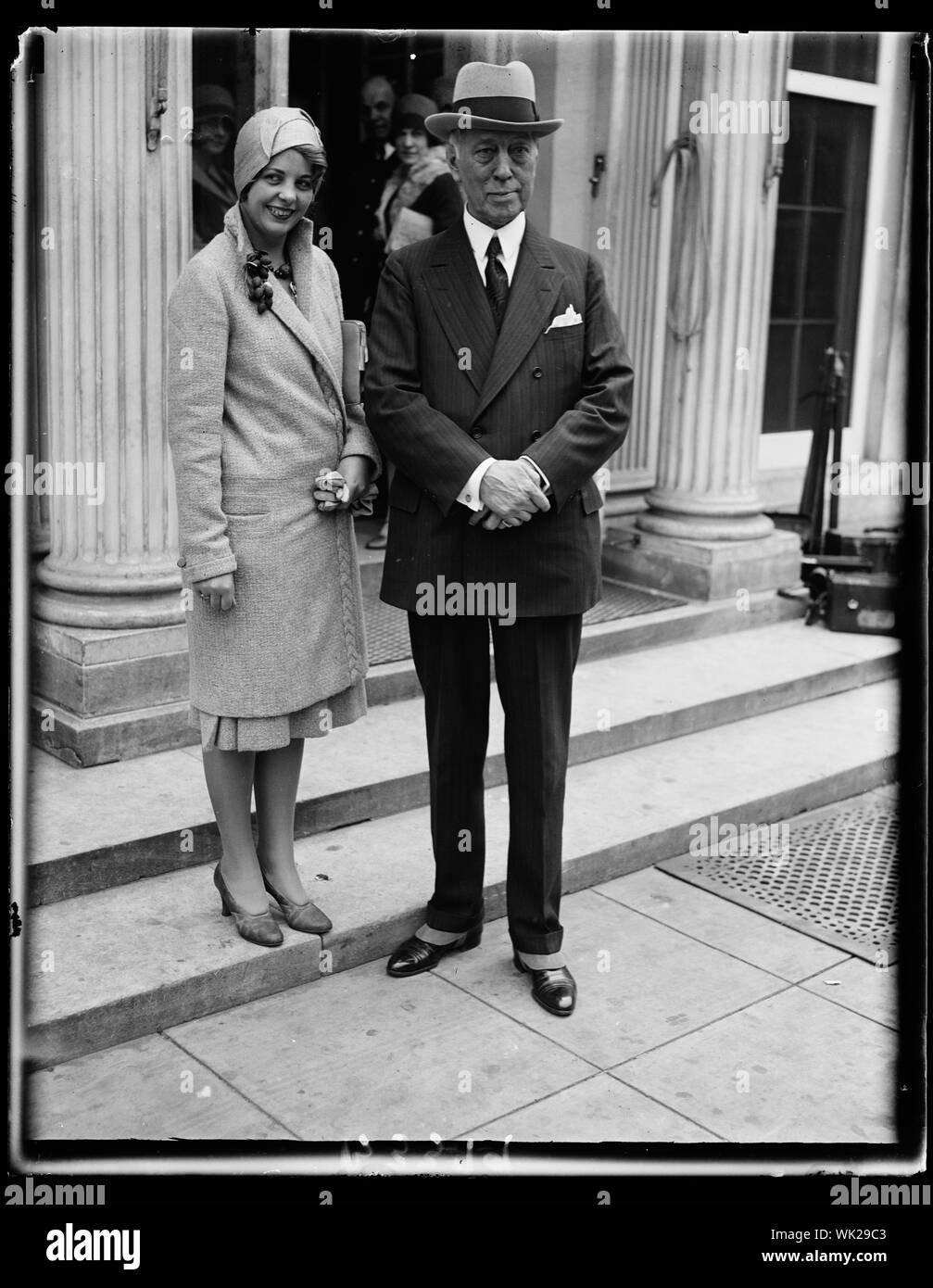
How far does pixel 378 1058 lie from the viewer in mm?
3807

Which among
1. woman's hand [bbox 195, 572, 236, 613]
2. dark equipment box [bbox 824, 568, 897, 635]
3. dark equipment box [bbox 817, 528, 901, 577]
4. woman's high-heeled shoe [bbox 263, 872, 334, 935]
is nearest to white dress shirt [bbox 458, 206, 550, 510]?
woman's hand [bbox 195, 572, 236, 613]

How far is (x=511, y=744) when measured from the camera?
160 inches

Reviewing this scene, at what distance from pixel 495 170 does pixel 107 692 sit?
7.25 ft

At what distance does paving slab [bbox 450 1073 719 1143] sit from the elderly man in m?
0.41

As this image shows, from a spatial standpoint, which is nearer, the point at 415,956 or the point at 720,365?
the point at 415,956

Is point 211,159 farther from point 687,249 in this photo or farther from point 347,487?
point 347,487

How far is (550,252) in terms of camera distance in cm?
391

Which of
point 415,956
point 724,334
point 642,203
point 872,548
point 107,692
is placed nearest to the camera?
point 415,956

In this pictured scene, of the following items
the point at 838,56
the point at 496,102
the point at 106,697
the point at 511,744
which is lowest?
the point at 106,697

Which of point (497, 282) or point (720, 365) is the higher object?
point (497, 282)

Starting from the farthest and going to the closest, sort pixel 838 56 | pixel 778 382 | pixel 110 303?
pixel 778 382
pixel 838 56
pixel 110 303

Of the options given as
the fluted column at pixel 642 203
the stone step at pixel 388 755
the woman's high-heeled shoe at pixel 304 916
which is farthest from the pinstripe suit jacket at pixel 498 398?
the fluted column at pixel 642 203

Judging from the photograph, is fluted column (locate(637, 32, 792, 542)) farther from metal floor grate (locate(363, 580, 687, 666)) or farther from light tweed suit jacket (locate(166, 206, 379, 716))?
light tweed suit jacket (locate(166, 206, 379, 716))

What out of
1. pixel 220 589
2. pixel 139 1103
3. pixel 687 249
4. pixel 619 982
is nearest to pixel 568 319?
pixel 220 589
